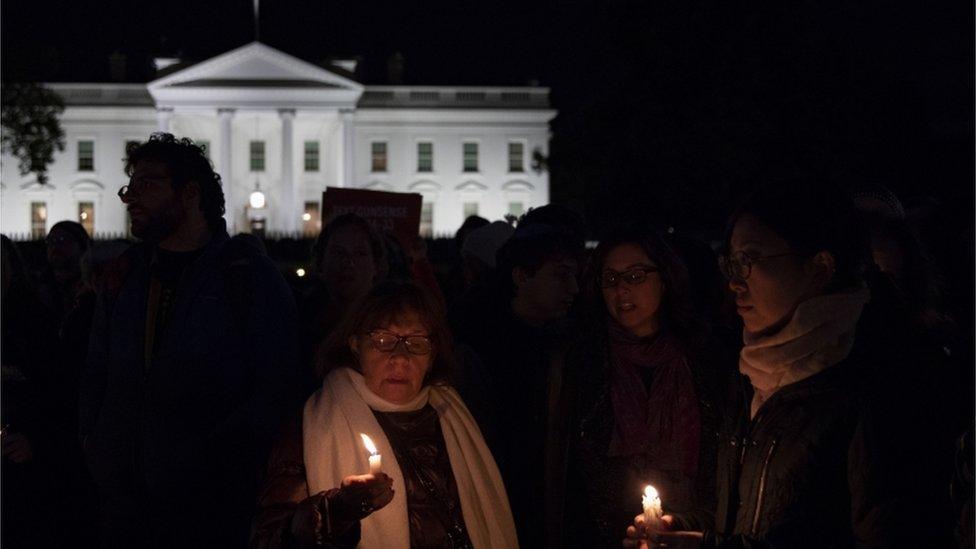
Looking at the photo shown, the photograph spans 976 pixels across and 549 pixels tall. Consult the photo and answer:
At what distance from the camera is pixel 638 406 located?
11.6 ft

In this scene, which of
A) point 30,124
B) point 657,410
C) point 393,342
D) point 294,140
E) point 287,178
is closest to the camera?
point 393,342

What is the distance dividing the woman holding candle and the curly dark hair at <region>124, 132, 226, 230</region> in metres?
2.25

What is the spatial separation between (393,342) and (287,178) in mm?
55873

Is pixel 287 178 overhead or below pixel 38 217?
overhead

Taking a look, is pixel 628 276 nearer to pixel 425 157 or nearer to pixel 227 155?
pixel 227 155

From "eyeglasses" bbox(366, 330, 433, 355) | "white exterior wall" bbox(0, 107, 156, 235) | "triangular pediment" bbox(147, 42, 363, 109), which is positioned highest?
"triangular pediment" bbox(147, 42, 363, 109)

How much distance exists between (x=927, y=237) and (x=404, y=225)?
4.20m

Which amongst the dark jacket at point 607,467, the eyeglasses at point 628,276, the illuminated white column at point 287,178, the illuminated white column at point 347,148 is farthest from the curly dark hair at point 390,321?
the illuminated white column at point 347,148

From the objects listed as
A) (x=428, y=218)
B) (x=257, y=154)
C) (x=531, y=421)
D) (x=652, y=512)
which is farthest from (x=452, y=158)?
(x=652, y=512)

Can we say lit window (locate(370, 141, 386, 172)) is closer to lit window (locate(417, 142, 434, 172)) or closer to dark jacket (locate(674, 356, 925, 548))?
lit window (locate(417, 142, 434, 172))

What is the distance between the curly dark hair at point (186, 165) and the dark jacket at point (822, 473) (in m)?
2.46

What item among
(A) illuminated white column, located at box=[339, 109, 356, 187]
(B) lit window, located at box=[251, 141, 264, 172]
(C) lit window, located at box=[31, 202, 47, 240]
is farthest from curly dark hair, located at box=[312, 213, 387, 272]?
(C) lit window, located at box=[31, 202, 47, 240]

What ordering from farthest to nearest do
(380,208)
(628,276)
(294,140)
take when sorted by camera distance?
(294,140)
(380,208)
(628,276)

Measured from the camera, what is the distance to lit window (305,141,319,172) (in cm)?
6112
